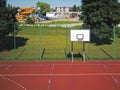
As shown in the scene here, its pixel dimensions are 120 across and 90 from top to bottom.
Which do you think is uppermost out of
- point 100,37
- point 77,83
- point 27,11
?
point 27,11

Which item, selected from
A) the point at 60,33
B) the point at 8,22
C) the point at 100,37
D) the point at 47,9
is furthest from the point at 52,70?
the point at 47,9

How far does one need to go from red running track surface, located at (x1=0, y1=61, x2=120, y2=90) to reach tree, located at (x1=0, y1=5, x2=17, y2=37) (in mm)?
4239

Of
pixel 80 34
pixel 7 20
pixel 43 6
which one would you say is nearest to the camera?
pixel 80 34

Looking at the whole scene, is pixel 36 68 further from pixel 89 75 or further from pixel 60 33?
pixel 60 33

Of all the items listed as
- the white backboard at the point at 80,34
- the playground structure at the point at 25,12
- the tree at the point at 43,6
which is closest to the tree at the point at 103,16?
the white backboard at the point at 80,34

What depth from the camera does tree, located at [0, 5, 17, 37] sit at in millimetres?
25922

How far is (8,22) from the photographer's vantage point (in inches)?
1057

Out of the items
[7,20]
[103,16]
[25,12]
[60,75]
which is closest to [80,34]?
[60,75]

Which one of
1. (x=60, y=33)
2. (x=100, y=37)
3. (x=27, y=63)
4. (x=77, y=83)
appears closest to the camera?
(x=77, y=83)

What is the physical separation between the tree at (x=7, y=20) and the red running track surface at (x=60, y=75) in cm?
424

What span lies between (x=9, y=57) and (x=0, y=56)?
97 centimetres

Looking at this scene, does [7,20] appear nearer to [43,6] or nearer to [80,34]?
[80,34]

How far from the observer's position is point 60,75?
18.4 metres

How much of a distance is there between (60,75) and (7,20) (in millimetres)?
10827
